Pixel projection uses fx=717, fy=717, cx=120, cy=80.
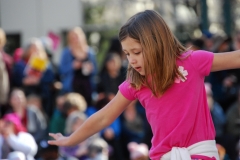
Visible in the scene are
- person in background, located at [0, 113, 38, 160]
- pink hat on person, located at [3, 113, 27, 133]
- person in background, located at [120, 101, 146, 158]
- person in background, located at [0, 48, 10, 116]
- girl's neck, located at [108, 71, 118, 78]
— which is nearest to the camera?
person in background, located at [0, 113, 38, 160]

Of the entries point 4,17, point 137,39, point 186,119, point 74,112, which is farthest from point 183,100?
point 4,17

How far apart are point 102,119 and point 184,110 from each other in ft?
2.18

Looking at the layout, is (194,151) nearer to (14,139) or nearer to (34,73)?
(14,139)

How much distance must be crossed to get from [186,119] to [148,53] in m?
0.50

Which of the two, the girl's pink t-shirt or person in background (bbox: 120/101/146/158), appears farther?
person in background (bbox: 120/101/146/158)

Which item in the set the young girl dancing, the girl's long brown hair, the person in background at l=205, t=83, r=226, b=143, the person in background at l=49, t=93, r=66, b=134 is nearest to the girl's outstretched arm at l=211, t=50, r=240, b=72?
the young girl dancing

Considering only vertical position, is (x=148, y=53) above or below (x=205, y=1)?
above

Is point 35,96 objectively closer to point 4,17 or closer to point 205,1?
point 4,17

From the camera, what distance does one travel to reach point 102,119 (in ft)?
16.5

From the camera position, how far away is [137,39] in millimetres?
4605

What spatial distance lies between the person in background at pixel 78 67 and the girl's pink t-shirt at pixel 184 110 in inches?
249

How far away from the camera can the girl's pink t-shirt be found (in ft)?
15.3

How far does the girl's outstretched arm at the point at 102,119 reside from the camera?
4.95 metres

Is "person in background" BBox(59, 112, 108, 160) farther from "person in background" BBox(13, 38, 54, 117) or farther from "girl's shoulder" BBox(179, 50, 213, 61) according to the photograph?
"girl's shoulder" BBox(179, 50, 213, 61)
